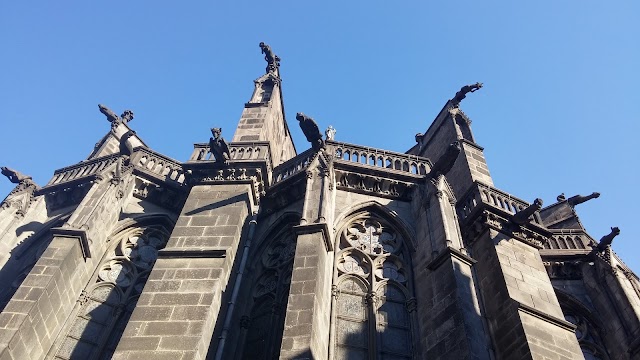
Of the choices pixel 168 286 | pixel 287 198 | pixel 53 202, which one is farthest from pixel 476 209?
pixel 53 202

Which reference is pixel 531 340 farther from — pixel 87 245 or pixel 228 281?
pixel 87 245

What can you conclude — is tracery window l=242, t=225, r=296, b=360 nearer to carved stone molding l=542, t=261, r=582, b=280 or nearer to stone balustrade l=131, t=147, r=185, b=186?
stone balustrade l=131, t=147, r=185, b=186

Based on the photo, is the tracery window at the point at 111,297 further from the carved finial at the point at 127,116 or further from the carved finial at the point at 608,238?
the carved finial at the point at 608,238

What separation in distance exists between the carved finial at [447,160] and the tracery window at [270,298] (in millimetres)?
3301

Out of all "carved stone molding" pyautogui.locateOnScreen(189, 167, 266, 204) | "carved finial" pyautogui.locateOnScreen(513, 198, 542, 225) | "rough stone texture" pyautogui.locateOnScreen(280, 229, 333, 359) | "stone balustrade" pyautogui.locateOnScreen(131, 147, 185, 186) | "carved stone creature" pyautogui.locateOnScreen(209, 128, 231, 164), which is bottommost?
"rough stone texture" pyautogui.locateOnScreen(280, 229, 333, 359)

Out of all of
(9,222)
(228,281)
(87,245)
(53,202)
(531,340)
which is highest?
(53,202)

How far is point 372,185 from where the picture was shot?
11.3 m

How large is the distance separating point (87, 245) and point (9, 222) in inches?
139

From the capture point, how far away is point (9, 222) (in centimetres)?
1192

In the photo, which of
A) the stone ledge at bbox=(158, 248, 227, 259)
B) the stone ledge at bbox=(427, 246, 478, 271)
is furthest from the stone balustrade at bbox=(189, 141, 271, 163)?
the stone ledge at bbox=(427, 246, 478, 271)

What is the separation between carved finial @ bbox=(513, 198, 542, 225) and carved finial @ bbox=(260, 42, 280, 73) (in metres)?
Answer: 8.07

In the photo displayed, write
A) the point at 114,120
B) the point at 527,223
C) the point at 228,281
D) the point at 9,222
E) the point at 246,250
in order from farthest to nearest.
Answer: the point at 114,120 < the point at 9,222 < the point at 527,223 < the point at 246,250 < the point at 228,281

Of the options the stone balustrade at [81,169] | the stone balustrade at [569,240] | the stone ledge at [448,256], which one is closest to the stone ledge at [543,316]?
the stone ledge at [448,256]

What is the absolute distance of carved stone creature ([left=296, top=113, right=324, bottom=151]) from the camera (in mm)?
10742
